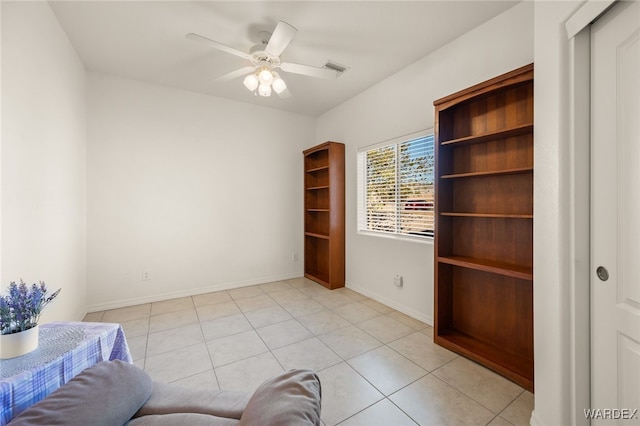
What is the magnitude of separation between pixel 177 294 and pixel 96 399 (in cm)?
298

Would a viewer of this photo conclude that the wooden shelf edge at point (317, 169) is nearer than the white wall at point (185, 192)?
No

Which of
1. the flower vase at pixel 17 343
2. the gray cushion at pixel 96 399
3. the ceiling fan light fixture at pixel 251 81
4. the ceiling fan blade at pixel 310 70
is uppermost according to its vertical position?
the ceiling fan blade at pixel 310 70

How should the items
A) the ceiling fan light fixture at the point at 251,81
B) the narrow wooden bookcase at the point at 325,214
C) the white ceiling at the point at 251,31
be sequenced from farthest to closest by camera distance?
the narrow wooden bookcase at the point at 325,214 < the ceiling fan light fixture at the point at 251,81 < the white ceiling at the point at 251,31

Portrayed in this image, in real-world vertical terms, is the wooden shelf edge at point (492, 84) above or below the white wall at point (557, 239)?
above

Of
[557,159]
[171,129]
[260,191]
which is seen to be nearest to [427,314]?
[557,159]

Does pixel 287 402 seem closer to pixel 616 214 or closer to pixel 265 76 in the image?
pixel 616 214

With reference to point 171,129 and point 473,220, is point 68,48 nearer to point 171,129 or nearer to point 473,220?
point 171,129

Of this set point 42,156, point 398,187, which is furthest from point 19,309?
point 398,187

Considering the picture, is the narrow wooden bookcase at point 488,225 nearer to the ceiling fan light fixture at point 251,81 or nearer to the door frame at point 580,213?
the door frame at point 580,213

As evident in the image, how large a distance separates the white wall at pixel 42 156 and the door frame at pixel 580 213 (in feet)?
10.4

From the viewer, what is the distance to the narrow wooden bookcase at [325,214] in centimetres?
385

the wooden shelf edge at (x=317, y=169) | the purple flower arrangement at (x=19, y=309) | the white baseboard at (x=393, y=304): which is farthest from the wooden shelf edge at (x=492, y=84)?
the purple flower arrangement at (x=19, y=309)

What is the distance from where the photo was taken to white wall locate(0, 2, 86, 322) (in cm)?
159

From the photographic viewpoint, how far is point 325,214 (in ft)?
14.5
